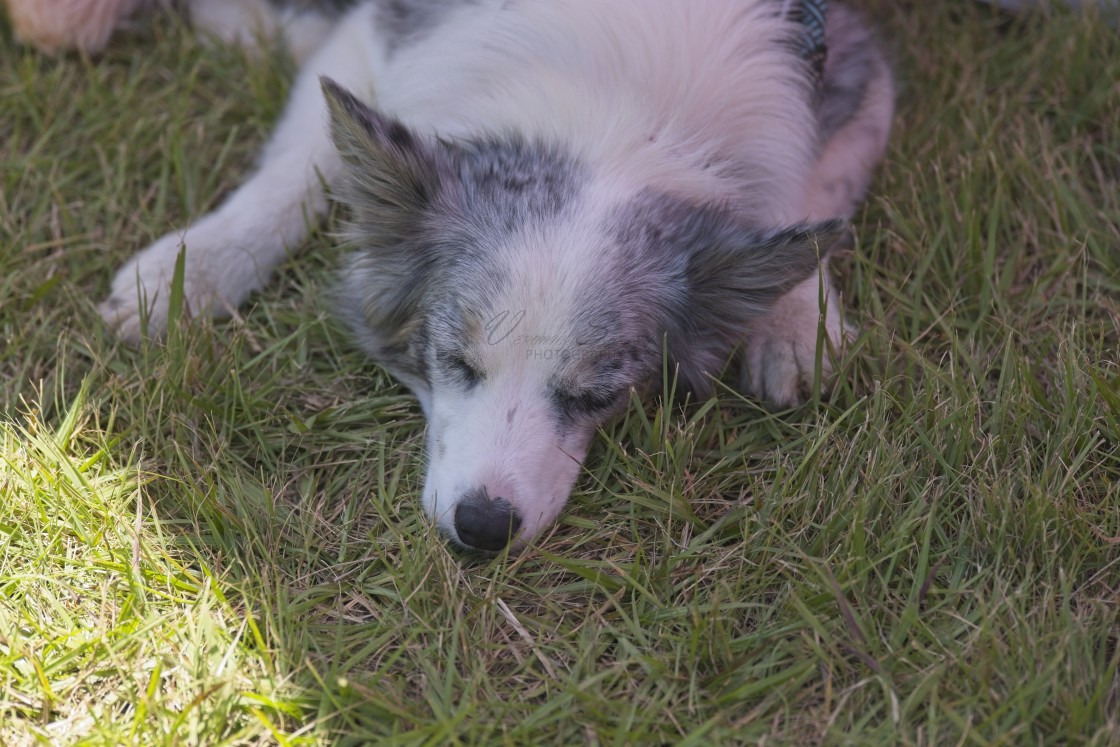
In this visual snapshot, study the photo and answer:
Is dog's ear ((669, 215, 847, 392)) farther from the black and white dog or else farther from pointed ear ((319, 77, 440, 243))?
pointed ear ((319, 77, 440, 243))

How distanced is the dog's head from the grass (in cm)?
18

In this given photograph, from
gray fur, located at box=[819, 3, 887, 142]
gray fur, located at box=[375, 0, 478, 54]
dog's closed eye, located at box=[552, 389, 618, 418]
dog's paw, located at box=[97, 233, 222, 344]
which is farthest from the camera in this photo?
gray fur, located at box=[819, 3, 887, 142]

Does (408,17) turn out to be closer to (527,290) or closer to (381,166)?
(381,166)

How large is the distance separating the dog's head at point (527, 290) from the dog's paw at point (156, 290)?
624 millimetres

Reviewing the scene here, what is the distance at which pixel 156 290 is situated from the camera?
10.2 feet

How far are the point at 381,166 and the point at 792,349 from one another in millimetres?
1274

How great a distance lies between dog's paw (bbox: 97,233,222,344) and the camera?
3.08 meters

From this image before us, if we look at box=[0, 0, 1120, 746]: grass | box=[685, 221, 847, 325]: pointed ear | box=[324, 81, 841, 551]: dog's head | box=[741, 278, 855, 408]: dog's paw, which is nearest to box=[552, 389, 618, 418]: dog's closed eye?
box=[324, 81, 841, 551]: dog's head

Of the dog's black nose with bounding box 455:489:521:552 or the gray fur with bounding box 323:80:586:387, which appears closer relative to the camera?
the dog's black nose with bounding box 455:489:521:552

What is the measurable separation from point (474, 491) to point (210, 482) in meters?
0.72

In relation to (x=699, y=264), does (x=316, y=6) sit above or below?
above

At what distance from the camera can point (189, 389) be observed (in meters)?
2.89

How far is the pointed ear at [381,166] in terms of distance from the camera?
2598 millimetres

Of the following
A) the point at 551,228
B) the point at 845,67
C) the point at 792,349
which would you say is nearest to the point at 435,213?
the point at 551,228
